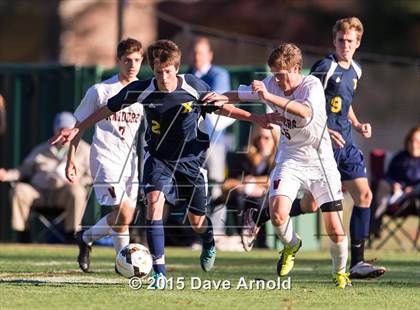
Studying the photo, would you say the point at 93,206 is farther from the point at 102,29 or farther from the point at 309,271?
the point at 102,29

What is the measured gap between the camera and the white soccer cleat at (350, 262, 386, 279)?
1005 centimetres

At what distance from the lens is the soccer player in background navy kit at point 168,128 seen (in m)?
9.55

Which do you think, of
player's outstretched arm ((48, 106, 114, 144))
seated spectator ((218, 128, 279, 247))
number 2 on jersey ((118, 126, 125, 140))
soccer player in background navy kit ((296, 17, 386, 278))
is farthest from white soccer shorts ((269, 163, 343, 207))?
seated spectator ((218, 128, 279, 247))

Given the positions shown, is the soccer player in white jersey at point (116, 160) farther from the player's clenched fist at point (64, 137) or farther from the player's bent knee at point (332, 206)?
the player's bent knee at point (332, 206)

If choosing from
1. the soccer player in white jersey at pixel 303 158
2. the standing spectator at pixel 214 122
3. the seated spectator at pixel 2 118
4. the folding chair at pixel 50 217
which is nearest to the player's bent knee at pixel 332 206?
the soccer player in white jersey at pixel 303 158

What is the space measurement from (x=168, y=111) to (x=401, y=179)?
6.05 m

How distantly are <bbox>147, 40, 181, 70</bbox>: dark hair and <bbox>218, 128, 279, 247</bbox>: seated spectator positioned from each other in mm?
4904

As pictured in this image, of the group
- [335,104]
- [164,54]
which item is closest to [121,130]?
[164,54]

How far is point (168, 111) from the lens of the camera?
9.80 m

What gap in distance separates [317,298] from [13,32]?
2693 centimetres

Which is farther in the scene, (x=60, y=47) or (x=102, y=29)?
(x=102, y=29)

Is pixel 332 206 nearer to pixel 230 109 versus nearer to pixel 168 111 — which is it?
pixel 230 109

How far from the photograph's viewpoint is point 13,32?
34.6 metres

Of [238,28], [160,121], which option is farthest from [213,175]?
[238,28]
